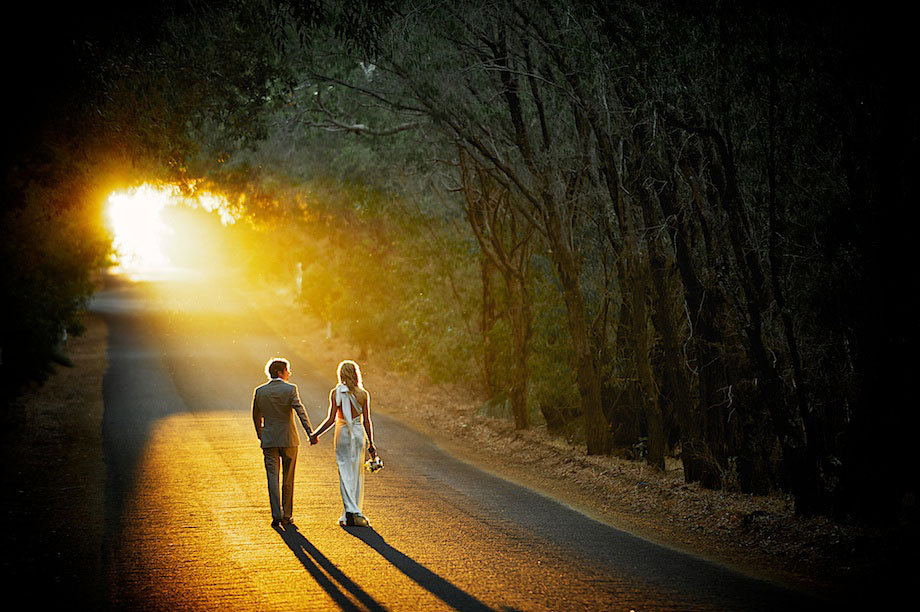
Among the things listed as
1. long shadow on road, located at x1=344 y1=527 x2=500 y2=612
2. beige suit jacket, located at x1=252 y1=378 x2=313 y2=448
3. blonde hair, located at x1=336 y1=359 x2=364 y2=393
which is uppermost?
blonde hair, located at x1=336 y1=359 x2=364 y2=393

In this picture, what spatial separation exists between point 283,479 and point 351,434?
923mm

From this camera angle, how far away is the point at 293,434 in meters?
10.8

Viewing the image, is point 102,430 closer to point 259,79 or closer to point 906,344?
point 259,79

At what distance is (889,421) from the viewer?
10.4 m

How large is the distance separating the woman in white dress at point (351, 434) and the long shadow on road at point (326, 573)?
29.6 inches

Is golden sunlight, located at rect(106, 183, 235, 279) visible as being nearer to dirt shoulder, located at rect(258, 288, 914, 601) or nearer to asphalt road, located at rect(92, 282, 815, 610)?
asphalt road, located at rect(92, 282, 815, 610)

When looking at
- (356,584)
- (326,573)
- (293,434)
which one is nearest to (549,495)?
(293,434)

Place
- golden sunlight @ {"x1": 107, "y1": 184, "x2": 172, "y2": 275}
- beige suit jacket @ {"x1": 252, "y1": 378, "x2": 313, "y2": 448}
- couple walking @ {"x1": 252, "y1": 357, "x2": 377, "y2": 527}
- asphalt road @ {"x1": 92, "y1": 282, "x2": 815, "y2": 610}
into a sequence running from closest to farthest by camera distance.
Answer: asphalt road @ {"x1": 92, "y1": 282, "x2": 815, "y2": 610} < couple walking @ {"x1": 252, "y1": 357, "x2": 377, "y2": 527} < beige suit jacket @ {"x1": 252, "y1": 378, "x2": 313, "y2": 448} < golden sunlight @ {"x1": 107, "y1": 184, "x2": 172, "y2": 275}

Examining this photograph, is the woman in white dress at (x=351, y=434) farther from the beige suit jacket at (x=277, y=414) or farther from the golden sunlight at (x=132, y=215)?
the golden sunlight at (x=132, y=215)

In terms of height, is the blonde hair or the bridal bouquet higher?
the blonde hair

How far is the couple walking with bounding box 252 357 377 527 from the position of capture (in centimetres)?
1059

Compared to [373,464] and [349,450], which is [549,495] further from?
[349,450]

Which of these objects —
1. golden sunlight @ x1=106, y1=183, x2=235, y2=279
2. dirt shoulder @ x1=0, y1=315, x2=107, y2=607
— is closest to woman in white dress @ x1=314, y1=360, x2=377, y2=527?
dirt shoulder @ x1=0, y1=315, x2=107, y2=607

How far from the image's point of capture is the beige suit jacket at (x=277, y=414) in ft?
35.1
